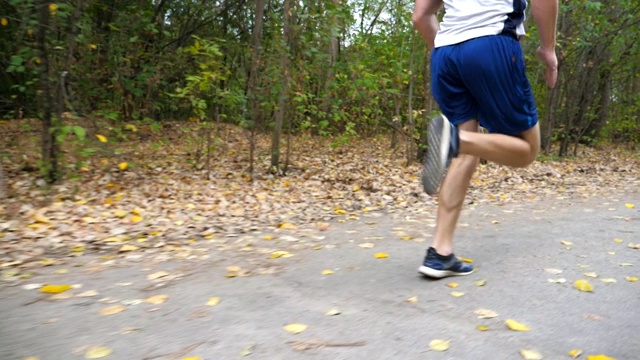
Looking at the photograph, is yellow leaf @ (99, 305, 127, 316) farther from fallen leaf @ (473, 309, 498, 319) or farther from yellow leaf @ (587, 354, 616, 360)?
yellow leaf @ (587, 354, 616, 360)

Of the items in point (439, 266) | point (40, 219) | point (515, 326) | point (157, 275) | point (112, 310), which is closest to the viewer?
point (515, 326)

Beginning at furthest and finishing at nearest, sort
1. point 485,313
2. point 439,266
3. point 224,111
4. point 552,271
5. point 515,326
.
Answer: point 224,111, point 552,271, point 439,266, point 485,313, point 515,326

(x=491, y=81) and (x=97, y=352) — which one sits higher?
(x=491, y=81)

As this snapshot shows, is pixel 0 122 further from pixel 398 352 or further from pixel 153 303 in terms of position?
pixel 398 352

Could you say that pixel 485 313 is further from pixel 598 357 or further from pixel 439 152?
pixel 439 152

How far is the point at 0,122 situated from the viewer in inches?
268

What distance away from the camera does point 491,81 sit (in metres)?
2.58

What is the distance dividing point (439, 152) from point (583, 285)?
1052mm

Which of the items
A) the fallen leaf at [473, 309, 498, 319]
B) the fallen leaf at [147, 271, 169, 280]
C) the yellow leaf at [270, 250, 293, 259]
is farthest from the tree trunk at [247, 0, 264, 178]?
the fallen leaf at [473, 309, 498, 319]

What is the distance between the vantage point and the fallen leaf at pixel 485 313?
2281 mm

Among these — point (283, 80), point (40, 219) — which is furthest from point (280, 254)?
point (283, 80)

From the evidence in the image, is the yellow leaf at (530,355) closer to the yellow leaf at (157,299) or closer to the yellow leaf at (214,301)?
the yellow leaf at (214,301)

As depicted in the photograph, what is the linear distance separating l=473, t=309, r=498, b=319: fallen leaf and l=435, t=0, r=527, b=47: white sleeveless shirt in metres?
1.32

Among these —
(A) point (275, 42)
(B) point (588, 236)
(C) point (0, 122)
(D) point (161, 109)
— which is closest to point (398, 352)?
(B) point (588, 236)
